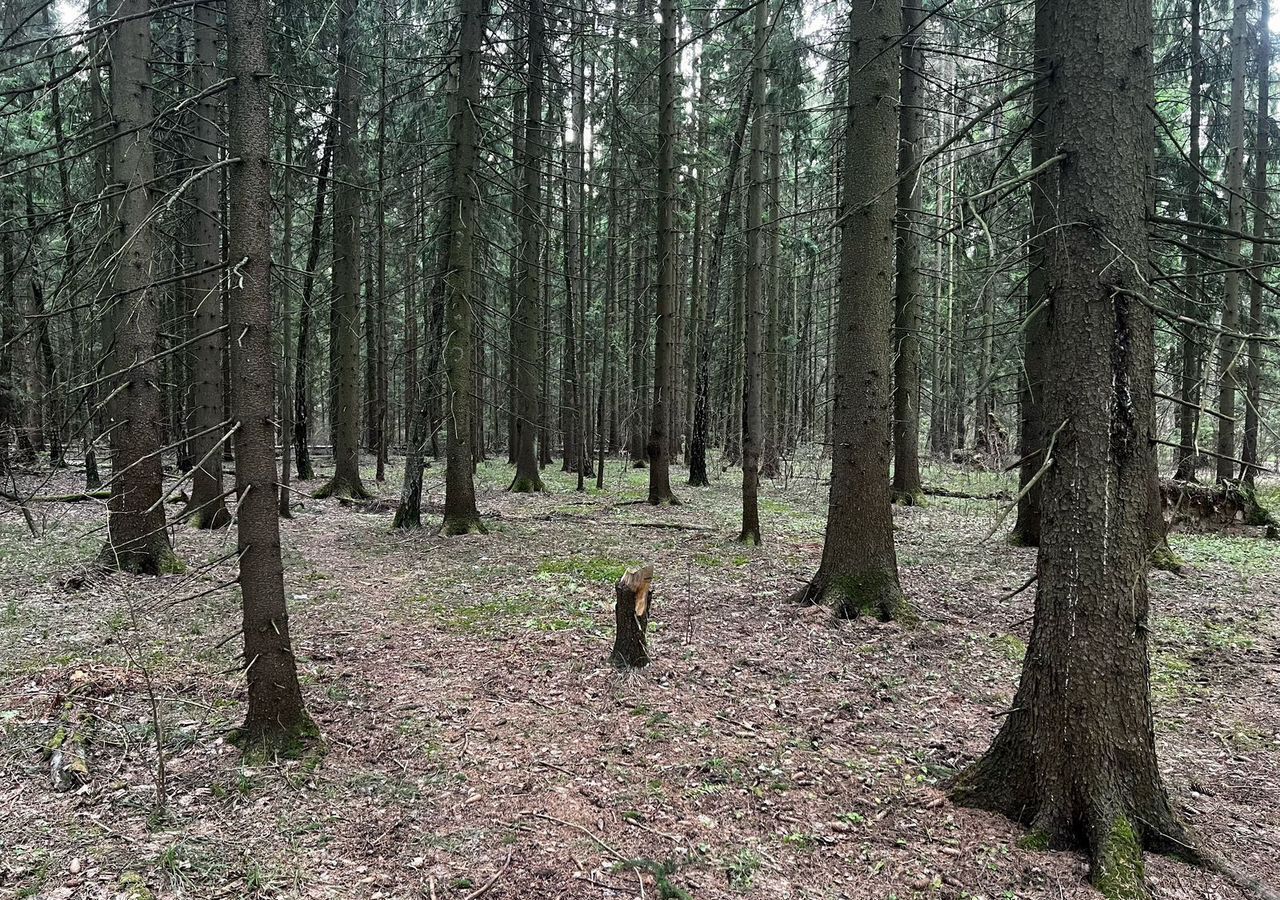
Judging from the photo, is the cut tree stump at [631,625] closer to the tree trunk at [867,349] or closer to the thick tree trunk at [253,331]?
the tree trunk at [867,349]


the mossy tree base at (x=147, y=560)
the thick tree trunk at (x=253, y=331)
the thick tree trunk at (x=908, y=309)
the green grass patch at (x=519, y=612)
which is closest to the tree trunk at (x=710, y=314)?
the thick tree trunk at (x=908, y=309)

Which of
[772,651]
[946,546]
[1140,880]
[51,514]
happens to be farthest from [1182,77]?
[51,514]

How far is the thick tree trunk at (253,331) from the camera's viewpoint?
Answer: 4.09 m

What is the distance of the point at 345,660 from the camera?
609 centimetres

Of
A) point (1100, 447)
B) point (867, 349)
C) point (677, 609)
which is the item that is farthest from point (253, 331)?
point (867, 349)

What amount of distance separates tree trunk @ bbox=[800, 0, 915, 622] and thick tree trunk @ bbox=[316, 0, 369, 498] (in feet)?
33.0

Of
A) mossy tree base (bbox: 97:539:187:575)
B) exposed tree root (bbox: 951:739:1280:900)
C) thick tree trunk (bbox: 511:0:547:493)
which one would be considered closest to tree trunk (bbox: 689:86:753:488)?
thick tree trunk (bbox: 511:0:547:493)

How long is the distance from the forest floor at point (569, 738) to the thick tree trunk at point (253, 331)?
0.38 meters

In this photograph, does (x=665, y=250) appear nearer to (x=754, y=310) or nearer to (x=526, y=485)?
(x=754, y=310)

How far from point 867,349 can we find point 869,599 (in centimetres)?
251

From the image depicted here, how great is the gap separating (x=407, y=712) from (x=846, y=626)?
410cm

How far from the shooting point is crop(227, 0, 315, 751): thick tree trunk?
409 centimetres

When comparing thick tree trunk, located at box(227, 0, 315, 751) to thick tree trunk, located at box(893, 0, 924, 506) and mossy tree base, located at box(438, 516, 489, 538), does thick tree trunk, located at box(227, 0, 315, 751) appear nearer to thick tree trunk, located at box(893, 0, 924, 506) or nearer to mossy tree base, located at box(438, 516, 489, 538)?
mossy tree base, located at box(438, 516, 489, 538)

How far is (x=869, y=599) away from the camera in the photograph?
702 centimetres
